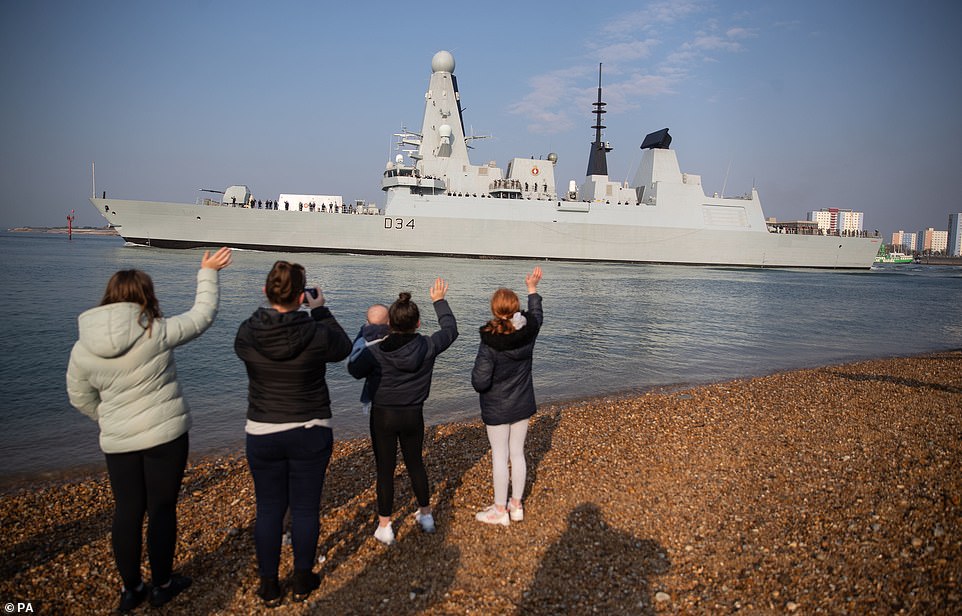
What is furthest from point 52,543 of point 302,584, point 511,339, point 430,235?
point 430,235

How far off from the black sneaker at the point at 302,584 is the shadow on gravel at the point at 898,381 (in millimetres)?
7889

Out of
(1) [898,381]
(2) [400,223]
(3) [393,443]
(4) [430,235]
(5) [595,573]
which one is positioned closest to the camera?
(5) [595,573]

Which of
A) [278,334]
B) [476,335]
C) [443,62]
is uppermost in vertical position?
[443,62]

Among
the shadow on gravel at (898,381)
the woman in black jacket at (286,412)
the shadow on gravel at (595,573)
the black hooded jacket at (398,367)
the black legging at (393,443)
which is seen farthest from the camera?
the shadow on gravel at (898,381)

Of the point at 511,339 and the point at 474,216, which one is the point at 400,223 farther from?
the point at 511,339

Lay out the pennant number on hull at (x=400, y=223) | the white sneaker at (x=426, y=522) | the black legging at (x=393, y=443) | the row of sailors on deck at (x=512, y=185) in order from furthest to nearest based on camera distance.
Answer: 1. the row of sailors on deck at (x=512, y=185)
2. the pennant number on hull at (x=400, y=223)
3. the white sneaker at (x=426, y=522)
4. the black legging at (x=393, y=443)

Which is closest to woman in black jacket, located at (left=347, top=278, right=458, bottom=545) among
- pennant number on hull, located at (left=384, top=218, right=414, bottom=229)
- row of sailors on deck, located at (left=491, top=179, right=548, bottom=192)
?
pennant number on hull, located at (left=384, top=218, right=414, bottom=229)

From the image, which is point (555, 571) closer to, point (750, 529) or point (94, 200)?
point (750, 529)

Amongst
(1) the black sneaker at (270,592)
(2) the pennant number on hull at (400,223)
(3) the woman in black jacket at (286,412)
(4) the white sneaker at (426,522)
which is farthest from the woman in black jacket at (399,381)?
(2) the pennant number on hull at (400,223)

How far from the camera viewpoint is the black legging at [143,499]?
2363 millimetres

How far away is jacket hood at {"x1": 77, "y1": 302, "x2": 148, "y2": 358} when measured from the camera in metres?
2.20

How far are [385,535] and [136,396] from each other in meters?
1.54

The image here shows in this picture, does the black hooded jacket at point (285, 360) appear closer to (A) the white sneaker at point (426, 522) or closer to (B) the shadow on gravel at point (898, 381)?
(A) the white sneaker at point (426, 522)

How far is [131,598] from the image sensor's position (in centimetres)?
256
